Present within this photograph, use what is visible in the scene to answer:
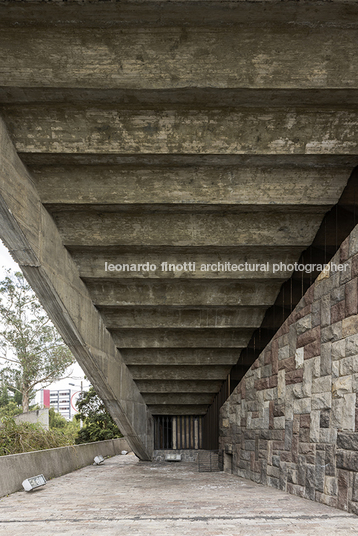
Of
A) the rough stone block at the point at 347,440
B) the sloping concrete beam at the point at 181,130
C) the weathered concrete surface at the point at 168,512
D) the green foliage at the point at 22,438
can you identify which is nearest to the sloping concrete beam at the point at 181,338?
the green foliage at the point at 22,438

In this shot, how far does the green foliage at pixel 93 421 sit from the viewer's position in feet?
64.8

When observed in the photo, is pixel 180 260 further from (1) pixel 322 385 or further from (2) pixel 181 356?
(2) pixel 181 356

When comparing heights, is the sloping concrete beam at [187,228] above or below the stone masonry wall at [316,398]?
above

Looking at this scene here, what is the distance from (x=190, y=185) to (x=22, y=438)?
22.3ft

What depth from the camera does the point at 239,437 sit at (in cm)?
1072

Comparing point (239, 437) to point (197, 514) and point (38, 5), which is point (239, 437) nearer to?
point (197, 514)

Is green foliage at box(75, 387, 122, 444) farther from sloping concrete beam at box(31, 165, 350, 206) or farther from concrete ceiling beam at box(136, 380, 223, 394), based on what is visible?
sloping concrete beam at box(31, 165, 350, 206)

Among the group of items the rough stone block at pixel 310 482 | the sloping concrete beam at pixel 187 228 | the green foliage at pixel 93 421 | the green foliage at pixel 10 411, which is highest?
the sloping concrete beam at pixel 187 228

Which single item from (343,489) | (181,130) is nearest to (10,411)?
(343,489)

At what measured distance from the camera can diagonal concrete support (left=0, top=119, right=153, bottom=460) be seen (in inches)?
212

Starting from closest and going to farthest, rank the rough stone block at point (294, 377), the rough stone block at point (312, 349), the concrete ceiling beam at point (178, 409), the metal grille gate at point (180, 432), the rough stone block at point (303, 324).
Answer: the rough stone block at point (312, 349), the rough stone block at point (303, 324), the rough stone block at point (294, 377), the concrete ceiling beam at point (178, 409), the metal grille gate at point (180, 432)

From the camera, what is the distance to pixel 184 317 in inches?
393

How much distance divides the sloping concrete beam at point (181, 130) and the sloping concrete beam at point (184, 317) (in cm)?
491

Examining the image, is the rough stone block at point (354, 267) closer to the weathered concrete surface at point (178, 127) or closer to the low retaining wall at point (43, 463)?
the weathered concrete surface at point (178, 127)
